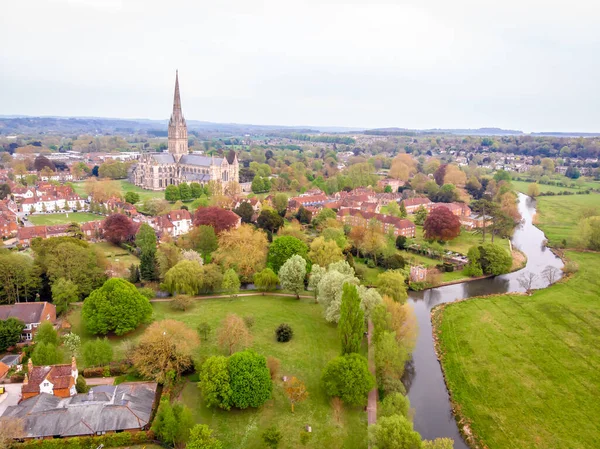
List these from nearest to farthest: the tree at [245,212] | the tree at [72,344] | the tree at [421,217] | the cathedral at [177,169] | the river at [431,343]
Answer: the river at [431,343] < the tree at [72,344] < the tree at [245,212] < the tree at [421,217] < the cathedral at [177,169]

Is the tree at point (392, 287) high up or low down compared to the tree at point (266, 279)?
up

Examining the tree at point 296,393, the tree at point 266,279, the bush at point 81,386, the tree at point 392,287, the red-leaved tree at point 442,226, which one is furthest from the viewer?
the red-leaved tree at point 442,226

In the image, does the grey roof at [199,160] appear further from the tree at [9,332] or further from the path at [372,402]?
the path at [372,402]

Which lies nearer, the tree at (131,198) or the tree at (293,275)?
the tree at (293,275)

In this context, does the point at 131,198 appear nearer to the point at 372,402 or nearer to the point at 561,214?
the point at 372,402

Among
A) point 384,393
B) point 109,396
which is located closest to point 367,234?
point 384,393

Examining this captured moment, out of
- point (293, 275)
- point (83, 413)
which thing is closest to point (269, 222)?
point (293, 275)

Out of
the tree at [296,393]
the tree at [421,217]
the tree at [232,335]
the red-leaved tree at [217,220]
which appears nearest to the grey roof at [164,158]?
the red-leaved tree at [217,220]
